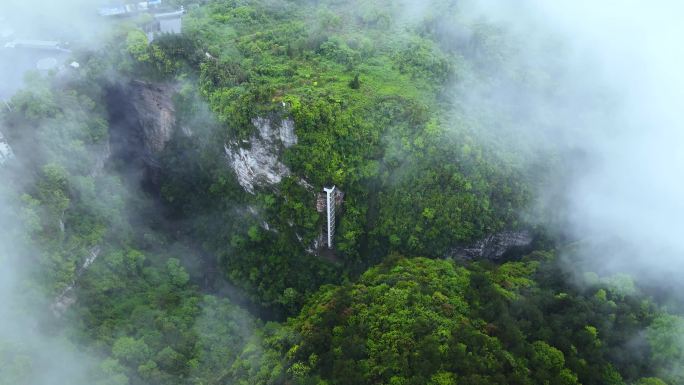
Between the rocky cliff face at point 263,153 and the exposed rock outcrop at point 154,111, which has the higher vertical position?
the exposed rock outcrop at point 154,111

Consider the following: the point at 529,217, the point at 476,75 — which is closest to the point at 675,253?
the point at 529,217

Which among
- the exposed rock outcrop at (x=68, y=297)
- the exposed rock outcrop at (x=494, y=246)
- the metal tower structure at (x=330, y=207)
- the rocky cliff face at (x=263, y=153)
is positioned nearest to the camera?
the exposed rock outcrop at (x=68, y=297)

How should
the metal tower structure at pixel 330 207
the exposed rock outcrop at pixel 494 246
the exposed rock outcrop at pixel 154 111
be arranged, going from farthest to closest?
1. the exposed rock outcrop at pixel 154 111
2. the exposed rock outcrop at pixel 494 246
3. the metal tower structure at pixel 330 207

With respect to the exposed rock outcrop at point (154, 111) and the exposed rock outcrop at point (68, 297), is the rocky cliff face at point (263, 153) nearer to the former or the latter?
the exposed rock outcrop at point (154, 111)

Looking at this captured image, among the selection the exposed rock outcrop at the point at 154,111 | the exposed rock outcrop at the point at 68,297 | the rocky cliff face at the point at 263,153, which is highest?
the exposed rock outcrop at the point at 154,111

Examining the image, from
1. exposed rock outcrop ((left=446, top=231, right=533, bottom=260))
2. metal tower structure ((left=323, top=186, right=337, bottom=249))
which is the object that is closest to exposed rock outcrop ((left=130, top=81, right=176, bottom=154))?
metal tower structure ((left=323, top=186, right=337, bottom=249))

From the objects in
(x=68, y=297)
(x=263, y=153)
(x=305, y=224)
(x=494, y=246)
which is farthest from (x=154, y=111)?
(x=494, y=246)

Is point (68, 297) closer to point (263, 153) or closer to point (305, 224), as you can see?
point (263, 153)

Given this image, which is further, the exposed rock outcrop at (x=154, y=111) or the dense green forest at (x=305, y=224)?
the exposed rock outcrop at (x=154, y=111)

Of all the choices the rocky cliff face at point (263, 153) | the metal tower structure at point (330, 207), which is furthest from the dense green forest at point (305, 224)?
the metal tower structure at point (330, 207)
